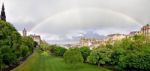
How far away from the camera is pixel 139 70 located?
3615 inches

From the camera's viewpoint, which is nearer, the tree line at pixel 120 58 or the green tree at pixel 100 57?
the tree line at pixel 120 58

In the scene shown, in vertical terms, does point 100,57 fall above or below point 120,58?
below

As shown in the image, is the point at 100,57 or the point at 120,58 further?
the point at 100,57

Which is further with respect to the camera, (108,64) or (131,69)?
(108,64)

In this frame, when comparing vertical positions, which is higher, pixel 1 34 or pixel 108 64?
pixel 1 34

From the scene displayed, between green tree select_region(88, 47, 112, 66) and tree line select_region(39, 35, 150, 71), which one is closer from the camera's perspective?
tree line select_region(39, 35, 150, 71)

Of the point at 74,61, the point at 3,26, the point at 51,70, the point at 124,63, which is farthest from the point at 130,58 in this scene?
the point at 3,26

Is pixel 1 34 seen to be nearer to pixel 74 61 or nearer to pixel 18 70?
pixel 18 70

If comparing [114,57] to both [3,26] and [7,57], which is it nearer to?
[3,26]

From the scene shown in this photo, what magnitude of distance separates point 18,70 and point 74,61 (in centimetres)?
2296

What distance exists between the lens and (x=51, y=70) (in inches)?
3346

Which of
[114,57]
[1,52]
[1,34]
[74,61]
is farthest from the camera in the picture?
[114,57]

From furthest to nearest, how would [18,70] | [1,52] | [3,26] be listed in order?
[3,26], [18,70], [1,52]

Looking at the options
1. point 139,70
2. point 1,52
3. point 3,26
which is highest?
point 3,26
